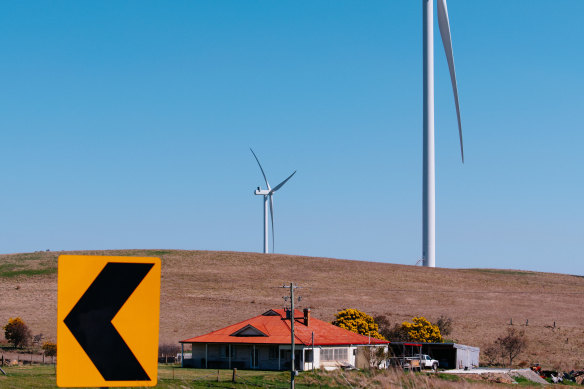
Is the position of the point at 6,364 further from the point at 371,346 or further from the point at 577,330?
the point at 577,330

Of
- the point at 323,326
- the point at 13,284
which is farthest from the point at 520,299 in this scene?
the point at 13,284

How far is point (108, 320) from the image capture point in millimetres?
4902

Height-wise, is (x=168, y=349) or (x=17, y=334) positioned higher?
(x=17, y=334)

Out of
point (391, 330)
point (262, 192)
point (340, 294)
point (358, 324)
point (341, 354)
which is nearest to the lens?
point (341, 354)

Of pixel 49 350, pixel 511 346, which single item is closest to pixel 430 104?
pixel 511 346

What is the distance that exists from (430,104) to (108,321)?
9686 cm

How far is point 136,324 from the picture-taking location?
4906 mm

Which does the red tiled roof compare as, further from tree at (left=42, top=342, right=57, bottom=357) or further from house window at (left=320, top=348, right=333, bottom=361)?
tree at (left=42, top=342, right=57, bottom=357)

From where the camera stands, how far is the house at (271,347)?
68.9 meters

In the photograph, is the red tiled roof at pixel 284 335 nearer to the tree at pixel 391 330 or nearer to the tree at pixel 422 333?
the tree at pixel 422 333

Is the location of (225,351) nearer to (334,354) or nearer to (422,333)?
(334,354)

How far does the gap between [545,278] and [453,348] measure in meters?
76.0

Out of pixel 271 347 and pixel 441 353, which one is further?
pixel 441 353

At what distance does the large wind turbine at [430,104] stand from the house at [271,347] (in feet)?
88.0
